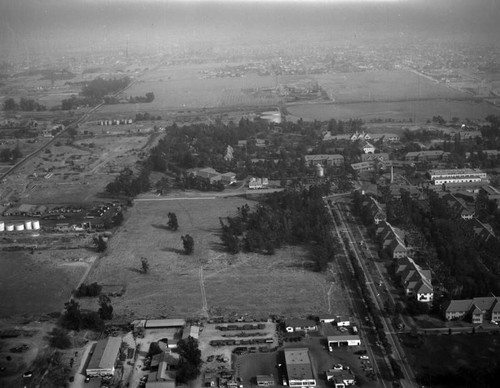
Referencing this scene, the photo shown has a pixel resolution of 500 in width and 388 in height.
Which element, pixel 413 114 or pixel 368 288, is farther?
pixel 413 114

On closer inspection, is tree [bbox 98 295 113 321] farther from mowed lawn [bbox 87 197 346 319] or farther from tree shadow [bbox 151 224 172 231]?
tree shadow [bbox 151 224 172 231]

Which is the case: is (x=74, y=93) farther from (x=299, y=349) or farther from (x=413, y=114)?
(x=299, y=349)

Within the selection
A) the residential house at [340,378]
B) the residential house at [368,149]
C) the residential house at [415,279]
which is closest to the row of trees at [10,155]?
the residential house at [368,149]

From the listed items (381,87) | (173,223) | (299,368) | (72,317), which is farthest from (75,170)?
(381,87)

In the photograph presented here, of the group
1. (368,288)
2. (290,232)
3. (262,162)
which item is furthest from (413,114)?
(368,288)

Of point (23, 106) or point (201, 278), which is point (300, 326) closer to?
point (201, 278)

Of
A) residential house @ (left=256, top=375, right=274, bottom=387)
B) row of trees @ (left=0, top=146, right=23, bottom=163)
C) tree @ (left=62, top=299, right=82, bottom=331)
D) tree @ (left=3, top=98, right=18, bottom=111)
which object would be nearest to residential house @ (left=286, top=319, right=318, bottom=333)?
residential house @ (left=256, top=375, right=274, bottom=387)
